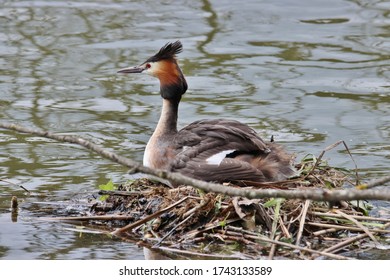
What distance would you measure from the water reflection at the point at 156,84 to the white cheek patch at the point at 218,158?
1.06 meters

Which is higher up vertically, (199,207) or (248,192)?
(248,192)

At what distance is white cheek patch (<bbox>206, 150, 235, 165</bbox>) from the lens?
6832 millimetres

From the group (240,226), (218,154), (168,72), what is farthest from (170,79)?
(240,226)

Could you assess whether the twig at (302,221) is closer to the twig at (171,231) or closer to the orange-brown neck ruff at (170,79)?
the twig at (171,231)

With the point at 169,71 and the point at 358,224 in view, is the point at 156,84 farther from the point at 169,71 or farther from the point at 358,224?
the point at 358,224

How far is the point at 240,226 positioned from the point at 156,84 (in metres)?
4.74

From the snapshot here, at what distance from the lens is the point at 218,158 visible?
6.86 meters

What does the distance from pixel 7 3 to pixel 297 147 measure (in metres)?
6.32

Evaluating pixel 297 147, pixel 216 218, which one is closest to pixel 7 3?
pixel 297 147

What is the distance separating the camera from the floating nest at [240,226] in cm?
584

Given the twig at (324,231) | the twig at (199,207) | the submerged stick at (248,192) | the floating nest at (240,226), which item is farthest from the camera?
the twig at (199,207)

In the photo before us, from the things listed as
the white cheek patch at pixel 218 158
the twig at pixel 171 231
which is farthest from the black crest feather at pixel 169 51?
the twig at pixel 171 231

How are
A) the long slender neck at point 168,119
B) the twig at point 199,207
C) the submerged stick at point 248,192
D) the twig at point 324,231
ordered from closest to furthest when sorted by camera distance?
1. the submerged stick at point 248,192
2. the twig at point 324,231
3. the twig at point 199,207
4. the long slender neck at point 168,119

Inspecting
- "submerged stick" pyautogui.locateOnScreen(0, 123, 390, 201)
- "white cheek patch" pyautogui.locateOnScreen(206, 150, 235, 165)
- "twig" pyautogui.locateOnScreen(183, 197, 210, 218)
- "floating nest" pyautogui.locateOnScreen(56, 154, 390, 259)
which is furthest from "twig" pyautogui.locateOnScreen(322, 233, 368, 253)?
"submerged stick" pyautogui.locateOnScreen(0, 123, 390, 201)
